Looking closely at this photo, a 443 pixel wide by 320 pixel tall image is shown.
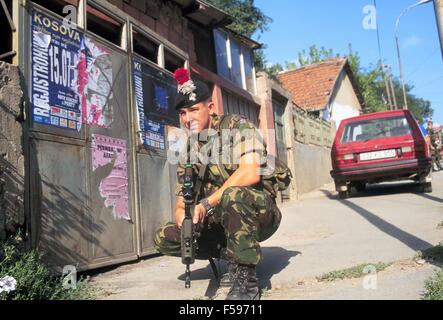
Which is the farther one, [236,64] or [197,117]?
[236,64]

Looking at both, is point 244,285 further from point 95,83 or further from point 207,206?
point 95,83

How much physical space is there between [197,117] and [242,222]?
838 mm

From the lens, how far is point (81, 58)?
13.6 feet

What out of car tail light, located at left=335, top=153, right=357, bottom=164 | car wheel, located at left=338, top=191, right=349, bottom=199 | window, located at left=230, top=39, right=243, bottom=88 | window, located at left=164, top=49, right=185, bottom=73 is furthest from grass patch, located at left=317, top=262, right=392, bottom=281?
window, located at left=230, top=39, right=243, bottom=88

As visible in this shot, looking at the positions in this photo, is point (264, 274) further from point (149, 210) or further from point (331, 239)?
point (149, 210)

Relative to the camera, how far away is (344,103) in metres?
25.8

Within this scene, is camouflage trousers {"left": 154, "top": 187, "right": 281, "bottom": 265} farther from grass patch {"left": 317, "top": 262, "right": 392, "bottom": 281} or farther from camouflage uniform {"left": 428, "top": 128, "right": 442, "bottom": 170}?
camouflage uniform {"left": 428, "top": 128, "right": 442, "bottom": 170}

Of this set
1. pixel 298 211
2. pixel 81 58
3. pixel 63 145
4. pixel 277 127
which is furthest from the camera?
pixel 277 127

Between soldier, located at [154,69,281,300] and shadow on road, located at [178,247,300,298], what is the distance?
9.0 inches

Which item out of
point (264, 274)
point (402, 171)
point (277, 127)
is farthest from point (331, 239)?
point (277, 127)

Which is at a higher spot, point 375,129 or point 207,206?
point 375,129

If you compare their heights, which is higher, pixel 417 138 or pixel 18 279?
pixel 417 138

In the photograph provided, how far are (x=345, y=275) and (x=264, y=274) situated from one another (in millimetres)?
658

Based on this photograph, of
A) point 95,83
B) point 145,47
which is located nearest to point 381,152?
point 145,47
